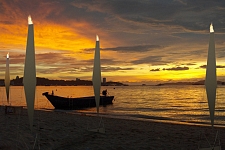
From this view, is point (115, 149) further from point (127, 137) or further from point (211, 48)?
point (211, 48)

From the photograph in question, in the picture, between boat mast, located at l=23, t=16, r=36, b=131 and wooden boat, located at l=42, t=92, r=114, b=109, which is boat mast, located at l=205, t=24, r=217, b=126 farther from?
wooden boat, located at l=42, t=92, r=114, b=109

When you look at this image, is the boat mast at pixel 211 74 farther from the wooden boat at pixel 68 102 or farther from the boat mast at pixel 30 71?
the wooden boat at pixel 68 102

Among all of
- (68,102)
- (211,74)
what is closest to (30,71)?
(211,74)

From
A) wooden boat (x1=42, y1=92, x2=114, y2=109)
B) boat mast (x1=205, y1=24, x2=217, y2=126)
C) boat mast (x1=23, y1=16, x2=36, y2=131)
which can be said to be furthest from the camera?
wooden boat (x1=42, y1=92, x2=114, y2=109)

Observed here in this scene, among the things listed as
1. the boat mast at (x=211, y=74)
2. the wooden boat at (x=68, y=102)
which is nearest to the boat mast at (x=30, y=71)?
the boat mast at (x=211, y=74)

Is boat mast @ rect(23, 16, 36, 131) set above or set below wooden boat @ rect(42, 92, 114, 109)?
above

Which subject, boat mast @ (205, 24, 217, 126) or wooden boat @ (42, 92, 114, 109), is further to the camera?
wooden boat @ (42, 92, 114, 109)

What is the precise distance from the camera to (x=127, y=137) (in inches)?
462

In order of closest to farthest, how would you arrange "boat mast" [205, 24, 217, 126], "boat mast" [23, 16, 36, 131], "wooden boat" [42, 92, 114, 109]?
"boat mast" [23, 16, 36, 131], "boat mast" [205, 24, 217, 126], "wooden boat" [42, 92, 114, 109]

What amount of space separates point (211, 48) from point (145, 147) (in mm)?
4505

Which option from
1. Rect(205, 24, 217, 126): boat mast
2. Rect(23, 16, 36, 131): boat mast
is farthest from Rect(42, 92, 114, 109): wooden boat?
Rect(205, 24, 217, 126): boat mast

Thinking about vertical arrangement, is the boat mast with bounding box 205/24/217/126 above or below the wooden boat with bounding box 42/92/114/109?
above

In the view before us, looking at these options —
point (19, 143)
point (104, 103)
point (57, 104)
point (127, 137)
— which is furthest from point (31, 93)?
point (104, 103)

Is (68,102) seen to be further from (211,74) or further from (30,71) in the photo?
(30,71)
